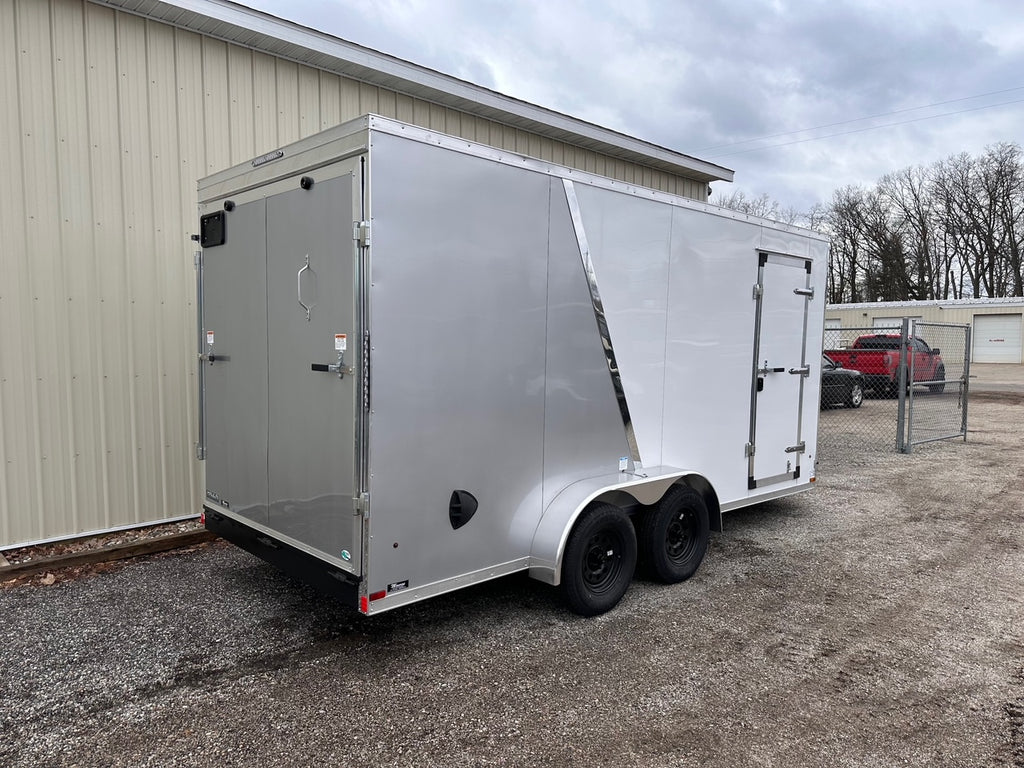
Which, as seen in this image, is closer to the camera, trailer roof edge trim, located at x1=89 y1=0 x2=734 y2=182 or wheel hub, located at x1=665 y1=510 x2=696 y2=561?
wheel hub, located at x1=665 y1=510 x2=696 y2=561

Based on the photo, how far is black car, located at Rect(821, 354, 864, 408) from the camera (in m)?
14.6

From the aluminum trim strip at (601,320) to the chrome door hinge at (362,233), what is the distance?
1.34 metres

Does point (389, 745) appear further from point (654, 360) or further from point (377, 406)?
point (654, 360)

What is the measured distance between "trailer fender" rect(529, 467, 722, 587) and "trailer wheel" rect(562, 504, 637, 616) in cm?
8

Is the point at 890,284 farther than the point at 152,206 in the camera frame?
Yes

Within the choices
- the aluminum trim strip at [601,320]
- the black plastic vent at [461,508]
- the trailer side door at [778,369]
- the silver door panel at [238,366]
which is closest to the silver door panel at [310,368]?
the silver door panel at [238,366]

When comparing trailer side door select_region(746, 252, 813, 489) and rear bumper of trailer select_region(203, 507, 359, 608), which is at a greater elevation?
trailer side door select_region(746, 252, 813, 489)

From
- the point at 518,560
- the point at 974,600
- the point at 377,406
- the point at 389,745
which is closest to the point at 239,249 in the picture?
the point at 377,406

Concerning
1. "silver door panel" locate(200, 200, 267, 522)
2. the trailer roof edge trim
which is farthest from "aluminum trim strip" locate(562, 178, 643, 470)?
the trailer roof edge trim

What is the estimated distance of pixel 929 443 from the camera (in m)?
10.8

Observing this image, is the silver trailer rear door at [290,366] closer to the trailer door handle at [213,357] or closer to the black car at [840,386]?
the trailer door handle at [213,357]

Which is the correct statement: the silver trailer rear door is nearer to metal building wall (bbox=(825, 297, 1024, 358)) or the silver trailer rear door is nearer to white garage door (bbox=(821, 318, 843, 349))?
white garage door (bbox=(821, 318, 843, 349))

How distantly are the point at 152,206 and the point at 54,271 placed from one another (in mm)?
860

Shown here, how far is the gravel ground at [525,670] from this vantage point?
2.80 metres
